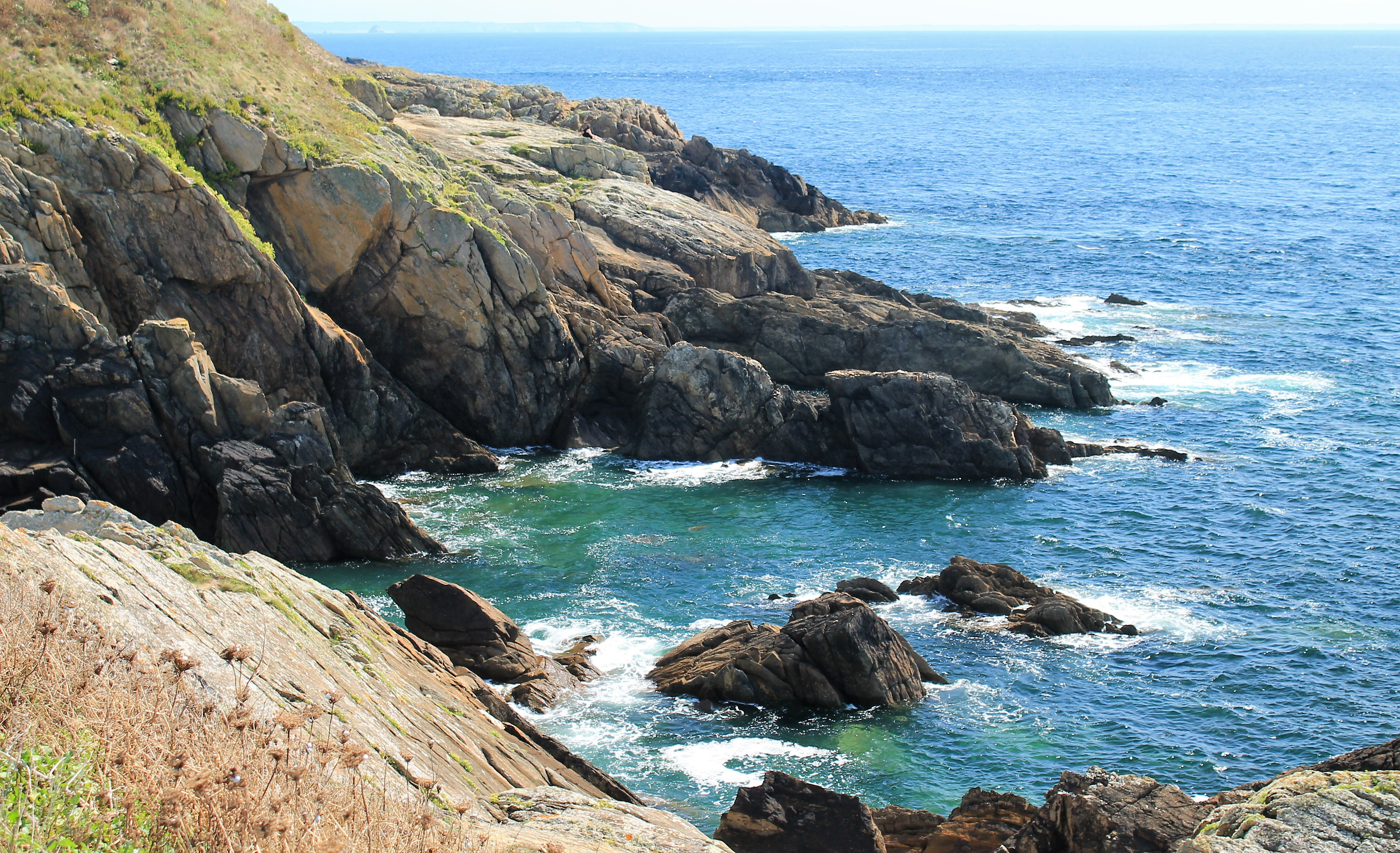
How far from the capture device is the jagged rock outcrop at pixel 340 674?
15156 millimetres

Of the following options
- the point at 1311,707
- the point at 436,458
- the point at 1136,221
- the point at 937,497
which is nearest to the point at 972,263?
the point at 1136,221

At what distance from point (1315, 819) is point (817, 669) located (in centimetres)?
1586

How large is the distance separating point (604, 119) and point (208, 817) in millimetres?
94307

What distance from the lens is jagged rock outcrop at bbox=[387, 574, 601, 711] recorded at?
1225 inches

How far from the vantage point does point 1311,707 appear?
31.6m

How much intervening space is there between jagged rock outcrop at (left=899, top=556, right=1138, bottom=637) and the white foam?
9.96 m

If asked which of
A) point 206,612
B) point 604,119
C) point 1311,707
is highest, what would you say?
point 604,119

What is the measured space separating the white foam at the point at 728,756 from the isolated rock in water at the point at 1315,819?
1204 centimetres

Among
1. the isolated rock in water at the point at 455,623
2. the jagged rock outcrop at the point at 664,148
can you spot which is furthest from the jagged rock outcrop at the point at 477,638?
the jagged rock outcrop at the point at 664,148

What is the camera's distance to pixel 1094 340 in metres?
68.5

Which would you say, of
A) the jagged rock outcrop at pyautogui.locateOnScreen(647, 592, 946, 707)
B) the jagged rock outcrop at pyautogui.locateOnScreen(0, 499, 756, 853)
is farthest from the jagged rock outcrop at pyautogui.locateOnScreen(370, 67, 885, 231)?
the jagged rock outcrop at pyautogui.locateOnScreen(0, 499, 756, 853)

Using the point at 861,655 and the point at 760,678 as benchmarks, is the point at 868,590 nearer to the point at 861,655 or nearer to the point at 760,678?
the point at 861,655

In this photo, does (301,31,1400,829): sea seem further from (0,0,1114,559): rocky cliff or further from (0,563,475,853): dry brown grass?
(0,563,475,853): dry brown grass

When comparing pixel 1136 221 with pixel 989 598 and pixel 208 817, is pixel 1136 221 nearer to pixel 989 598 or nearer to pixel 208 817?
pixel 989 598
